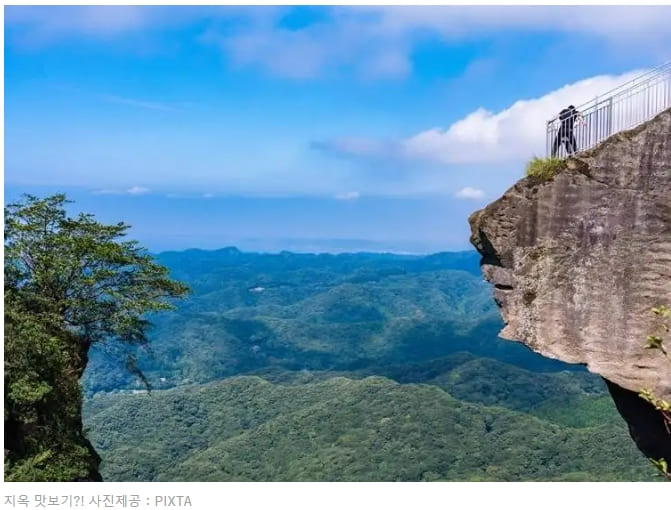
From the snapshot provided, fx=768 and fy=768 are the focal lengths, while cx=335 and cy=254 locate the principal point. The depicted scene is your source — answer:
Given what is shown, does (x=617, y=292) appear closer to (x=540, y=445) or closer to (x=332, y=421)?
(x=540, y=445)

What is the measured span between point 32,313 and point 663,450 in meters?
12.6

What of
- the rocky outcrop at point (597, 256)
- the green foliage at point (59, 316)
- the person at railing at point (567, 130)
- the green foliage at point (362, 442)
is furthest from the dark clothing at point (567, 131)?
the green foliage at point (362, 442)

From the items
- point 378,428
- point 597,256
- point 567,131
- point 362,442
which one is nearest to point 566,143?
point 567,131

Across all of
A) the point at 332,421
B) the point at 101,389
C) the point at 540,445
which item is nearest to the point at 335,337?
the point at 101,389

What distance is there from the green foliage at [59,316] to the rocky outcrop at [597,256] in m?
8.42

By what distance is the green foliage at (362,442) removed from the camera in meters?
61.5

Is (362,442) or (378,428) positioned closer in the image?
(362,442)

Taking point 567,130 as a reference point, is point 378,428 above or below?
below

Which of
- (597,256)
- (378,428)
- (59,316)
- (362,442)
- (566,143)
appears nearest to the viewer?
(597,256)

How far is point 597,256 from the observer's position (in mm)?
12641

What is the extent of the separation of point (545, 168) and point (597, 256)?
169cm

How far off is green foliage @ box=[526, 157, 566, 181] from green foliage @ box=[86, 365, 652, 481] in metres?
43.1

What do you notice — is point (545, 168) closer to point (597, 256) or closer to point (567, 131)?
point (567, 131)

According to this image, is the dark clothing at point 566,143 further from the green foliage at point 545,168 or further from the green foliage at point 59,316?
the green foliage at point 59,316
